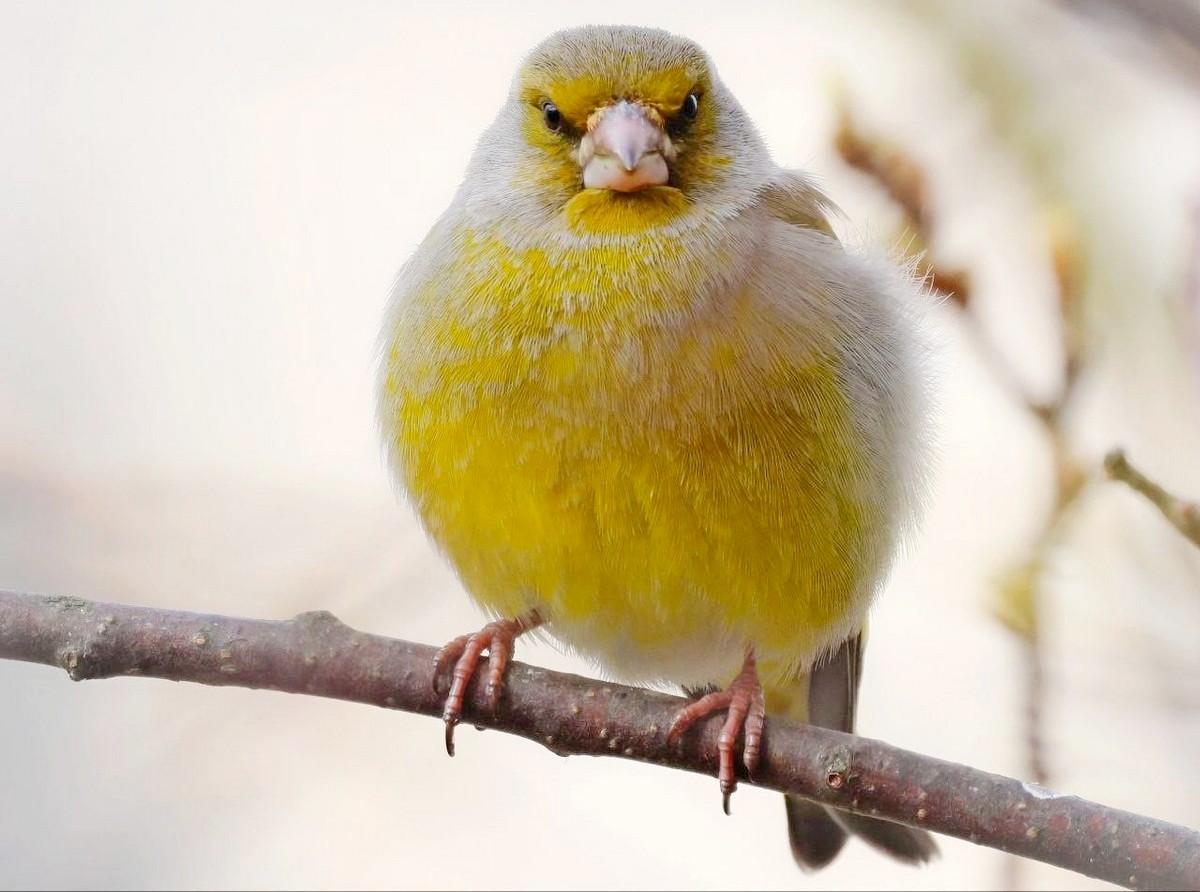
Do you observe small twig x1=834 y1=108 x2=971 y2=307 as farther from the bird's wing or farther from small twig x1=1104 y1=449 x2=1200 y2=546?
small twig x1=1104 y1=449 x2=1200 y2=546

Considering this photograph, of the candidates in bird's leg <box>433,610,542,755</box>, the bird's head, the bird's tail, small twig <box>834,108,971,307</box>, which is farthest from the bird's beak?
the bird's tail

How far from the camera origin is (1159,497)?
2.16 m

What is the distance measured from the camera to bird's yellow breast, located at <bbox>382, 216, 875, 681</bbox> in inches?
106

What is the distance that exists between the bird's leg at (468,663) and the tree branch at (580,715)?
26 mm

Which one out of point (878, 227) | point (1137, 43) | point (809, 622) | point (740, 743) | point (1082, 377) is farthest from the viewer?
point (878, 227)

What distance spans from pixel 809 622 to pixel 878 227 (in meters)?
0.93

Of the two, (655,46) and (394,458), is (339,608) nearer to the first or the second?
(394,458)

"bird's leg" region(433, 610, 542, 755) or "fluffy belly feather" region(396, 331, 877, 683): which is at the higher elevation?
"fluffy belly feather" region(396, 331, 877, 683)

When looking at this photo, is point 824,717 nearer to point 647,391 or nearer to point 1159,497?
point 647,391

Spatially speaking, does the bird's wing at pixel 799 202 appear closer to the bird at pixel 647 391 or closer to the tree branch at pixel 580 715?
the bird at pixel 647 391

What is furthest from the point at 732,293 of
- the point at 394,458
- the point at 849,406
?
the point at 394,458

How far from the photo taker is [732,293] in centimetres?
285

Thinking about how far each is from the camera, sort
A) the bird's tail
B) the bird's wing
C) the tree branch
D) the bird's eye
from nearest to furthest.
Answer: the tree branch
the bird's eye
the bird's wing
the bird's tail

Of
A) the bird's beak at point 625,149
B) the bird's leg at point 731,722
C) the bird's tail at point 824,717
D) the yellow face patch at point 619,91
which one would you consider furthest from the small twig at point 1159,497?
the bird's tail at point 824,717
